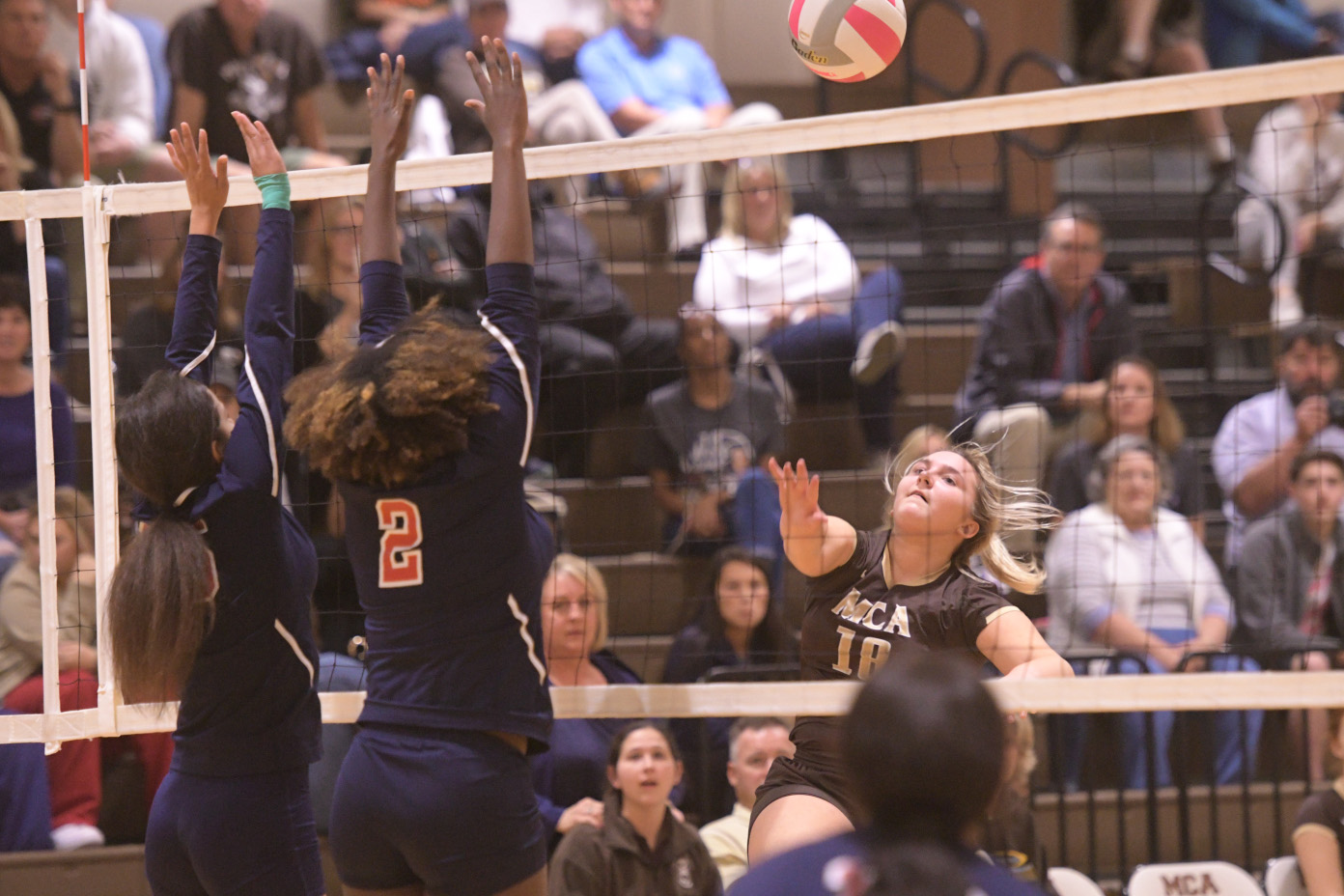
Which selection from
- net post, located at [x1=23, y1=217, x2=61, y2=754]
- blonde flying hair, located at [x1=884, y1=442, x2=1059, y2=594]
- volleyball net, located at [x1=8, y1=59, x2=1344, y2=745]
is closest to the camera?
blonde flying hair, located at [x1=884, y1=442, x2=1059, y2=594]

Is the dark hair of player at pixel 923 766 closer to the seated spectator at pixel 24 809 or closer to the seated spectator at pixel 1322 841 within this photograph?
the seated spectator at pixel 1322 841

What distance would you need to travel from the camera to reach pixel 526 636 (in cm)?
329

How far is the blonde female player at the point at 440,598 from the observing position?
3137 millimetres

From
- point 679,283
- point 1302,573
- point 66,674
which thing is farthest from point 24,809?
point 1302,573

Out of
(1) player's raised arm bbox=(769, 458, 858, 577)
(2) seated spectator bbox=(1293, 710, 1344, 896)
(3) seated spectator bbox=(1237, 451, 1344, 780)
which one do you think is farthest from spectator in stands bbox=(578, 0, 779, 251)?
(1) player's raised arm bbox=(769, 458, 858, 577)

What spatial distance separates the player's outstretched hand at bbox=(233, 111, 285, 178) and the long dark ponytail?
683 millimetres

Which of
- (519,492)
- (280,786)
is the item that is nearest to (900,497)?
(519,492)

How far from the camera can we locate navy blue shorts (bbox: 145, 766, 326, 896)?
337 cm

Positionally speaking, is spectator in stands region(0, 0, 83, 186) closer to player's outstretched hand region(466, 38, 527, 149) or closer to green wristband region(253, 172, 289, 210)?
green wristband region(253, 172, 289, 210)

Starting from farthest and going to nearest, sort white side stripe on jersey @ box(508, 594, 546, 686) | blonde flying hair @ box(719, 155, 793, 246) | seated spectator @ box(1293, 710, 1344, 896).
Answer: blonde flying hair @ box(719, 155, 793, 246), seated spectator @ box(1293, 710, 1344, 896), white side stripe on jersey @ box(508, 594, 546, 686)

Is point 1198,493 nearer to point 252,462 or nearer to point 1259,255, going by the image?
point 1259,255

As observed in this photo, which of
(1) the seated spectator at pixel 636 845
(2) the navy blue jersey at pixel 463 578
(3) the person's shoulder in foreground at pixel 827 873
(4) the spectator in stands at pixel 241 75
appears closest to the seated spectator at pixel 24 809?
(1) the seated spectator at pixel 636 845

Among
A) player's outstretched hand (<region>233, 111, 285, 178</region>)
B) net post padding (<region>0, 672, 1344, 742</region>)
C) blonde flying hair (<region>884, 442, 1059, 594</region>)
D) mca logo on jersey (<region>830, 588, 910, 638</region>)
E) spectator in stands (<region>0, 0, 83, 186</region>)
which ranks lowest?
net post padding (<region>0, 672, 1344, 742</region>)

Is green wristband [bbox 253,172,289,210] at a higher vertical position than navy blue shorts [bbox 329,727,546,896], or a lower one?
higher
